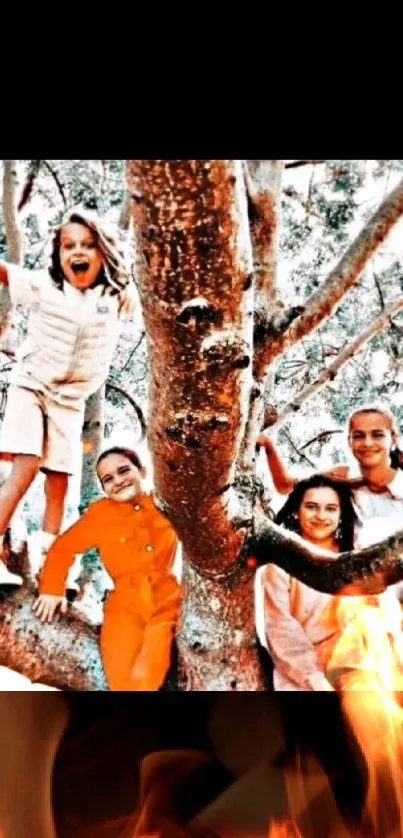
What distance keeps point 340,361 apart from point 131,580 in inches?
29.8

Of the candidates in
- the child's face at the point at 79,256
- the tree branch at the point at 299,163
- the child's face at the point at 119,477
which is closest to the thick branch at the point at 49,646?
the child's face at the point at 119,477

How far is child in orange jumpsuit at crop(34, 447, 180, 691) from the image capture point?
2.41 metres

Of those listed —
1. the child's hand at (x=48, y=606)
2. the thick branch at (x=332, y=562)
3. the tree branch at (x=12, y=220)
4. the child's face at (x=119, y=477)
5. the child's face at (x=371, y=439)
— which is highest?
the tree branch at (x=12, y=220)

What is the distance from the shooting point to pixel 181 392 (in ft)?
7.64

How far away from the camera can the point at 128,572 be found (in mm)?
2418

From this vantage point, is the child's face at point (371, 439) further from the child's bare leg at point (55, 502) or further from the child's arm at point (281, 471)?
the child's bare leg at point (55, 502)

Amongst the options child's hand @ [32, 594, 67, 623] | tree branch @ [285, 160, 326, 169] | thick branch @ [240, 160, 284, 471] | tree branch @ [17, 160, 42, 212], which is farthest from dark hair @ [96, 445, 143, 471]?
tree branch @ [285, 160, 326, 169]

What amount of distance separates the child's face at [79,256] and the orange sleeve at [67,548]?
584mm

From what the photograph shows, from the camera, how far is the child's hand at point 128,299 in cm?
237

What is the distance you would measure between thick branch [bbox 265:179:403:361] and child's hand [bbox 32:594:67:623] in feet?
2.65

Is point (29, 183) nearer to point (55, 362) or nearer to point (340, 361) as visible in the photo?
point (55, 362)
